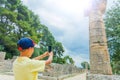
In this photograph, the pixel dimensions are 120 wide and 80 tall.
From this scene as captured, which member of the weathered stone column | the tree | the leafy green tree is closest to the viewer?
the weathered stone column

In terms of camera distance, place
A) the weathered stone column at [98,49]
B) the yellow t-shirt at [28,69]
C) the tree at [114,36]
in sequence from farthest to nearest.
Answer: the tree at [114,36]
the weathered stone column at [98,49]
the yellow t-shirt at [28,69]

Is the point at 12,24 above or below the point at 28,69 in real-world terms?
above

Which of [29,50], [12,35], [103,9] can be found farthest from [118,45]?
[12,35]

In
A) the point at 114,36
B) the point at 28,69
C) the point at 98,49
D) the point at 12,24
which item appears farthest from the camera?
the point at 12,24

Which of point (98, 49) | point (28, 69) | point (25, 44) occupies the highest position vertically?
point (98, 49)

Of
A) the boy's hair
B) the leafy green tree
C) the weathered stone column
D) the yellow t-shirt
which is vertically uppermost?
the leafy green tree

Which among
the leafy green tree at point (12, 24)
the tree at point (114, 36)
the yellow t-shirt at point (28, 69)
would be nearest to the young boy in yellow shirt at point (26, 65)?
the yellow t-shirt at point (28, 69)

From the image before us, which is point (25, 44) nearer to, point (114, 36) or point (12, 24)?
point (114, 36)

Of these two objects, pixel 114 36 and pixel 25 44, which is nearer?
pixel 25 44

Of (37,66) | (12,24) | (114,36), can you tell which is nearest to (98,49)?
(37,66)

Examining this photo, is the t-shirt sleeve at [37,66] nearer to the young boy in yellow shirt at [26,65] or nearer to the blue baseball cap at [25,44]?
the young boy in yellow shirt at [26,65]

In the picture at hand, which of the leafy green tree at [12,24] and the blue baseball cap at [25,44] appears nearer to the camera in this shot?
the blue baseball cap at [25,44]

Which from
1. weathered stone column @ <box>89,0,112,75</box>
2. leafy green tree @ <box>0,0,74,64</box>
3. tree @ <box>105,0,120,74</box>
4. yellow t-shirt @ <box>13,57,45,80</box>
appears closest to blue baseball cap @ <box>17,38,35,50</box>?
yellow t-shirt @ <box>13,57,45,80</box>

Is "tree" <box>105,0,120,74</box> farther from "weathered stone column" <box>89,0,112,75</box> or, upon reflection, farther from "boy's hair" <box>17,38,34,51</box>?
"boy's hair" <box>17,38,34,51</box>
